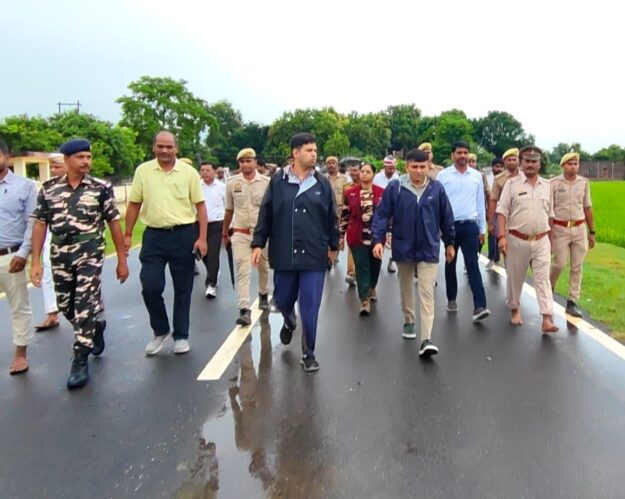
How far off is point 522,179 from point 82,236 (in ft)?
14.9

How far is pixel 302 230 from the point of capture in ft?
16.8

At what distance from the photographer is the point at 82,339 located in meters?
4.95

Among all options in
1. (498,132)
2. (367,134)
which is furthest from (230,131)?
(498,132)

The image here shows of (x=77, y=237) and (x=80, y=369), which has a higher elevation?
(x=77, y=237)

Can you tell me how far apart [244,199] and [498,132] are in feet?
349

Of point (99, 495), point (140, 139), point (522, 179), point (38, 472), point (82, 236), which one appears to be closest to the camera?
point (99, 495)

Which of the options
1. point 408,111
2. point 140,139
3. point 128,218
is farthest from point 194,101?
point 128,218

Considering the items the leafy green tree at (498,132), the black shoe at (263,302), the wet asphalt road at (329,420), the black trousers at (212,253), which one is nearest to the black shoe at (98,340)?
the wet asphalt road at (329,420)

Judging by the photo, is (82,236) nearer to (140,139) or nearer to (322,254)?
(322,254)

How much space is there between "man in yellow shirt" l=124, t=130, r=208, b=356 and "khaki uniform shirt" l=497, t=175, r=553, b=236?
335 cm

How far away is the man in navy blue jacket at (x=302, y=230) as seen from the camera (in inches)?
202

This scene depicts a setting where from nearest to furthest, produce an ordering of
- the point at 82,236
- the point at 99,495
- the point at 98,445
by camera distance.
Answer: the point at 99,495 < the point at 98,445 < the point at 82,236

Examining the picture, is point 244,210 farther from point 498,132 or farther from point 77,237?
point 498,132

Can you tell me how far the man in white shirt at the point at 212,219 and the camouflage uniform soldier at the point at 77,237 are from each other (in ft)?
11.3
